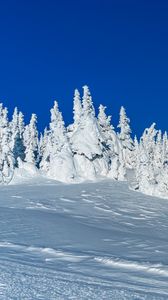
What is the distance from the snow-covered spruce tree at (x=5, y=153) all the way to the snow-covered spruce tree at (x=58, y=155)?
5402 mm

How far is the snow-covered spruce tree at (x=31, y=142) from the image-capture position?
73.7 metres

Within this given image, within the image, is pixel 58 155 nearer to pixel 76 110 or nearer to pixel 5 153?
pixel 5 153

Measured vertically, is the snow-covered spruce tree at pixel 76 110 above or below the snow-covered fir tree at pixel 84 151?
above

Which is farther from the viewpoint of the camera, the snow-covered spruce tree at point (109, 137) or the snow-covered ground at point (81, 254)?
the snow-covered spruce tree at point (109, 137)

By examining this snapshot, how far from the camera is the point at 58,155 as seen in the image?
6550 centimetres

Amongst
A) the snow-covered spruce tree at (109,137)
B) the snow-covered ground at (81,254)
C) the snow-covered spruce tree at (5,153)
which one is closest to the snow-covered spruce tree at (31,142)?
the snow-covered spruce tree at (5,153)

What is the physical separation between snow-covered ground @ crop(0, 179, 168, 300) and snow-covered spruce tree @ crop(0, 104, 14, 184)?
2405 cm

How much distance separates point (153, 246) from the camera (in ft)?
64.1

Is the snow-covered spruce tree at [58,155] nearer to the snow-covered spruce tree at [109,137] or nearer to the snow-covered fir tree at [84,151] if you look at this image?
the snow-covered fir tree at [84,151]

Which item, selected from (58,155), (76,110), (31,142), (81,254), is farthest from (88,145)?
(81,254)

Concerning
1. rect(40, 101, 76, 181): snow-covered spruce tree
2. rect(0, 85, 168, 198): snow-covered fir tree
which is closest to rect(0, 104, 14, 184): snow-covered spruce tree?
rect(0, 85, 168, 198): snow-covered fir tree

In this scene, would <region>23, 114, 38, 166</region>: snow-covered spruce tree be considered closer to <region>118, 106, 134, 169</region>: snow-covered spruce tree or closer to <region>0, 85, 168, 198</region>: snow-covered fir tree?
<region>0, 85, 168, 198</region>: snow-covered fir tree

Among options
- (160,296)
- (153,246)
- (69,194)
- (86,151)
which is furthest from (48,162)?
(160,296)

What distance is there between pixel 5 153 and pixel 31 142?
11629mm
